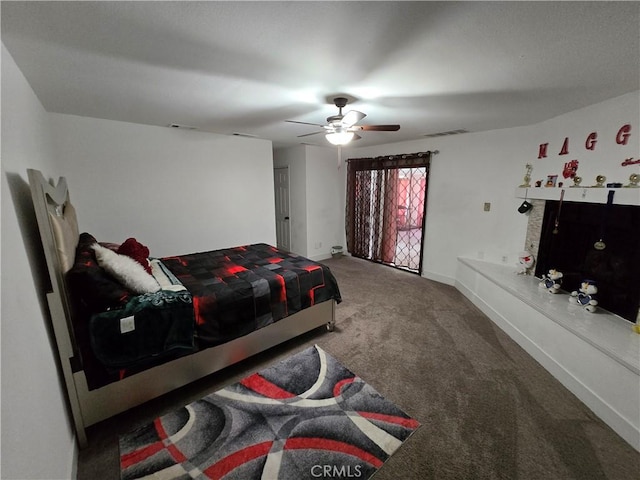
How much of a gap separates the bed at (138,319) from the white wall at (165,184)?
98 centimetres

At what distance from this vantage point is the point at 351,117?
6.94 ft

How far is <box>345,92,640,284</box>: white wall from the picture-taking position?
7.50 feet

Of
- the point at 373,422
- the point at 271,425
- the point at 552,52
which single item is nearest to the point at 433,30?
the point at 552,52

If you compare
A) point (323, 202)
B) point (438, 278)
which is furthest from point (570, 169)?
point (323, 202)

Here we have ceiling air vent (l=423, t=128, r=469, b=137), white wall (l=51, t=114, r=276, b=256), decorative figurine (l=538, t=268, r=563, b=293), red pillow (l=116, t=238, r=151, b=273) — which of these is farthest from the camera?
ceiling air vent (l=423, t=128, r=469, b=137)

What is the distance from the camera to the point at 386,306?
3410mm

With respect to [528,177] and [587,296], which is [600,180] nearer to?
[528,177]

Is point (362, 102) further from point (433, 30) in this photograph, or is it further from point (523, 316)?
point (523, 316)

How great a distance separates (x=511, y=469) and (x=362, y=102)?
269cm

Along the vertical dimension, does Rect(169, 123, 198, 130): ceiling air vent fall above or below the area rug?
above

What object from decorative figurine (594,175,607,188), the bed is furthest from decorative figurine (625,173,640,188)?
the bed

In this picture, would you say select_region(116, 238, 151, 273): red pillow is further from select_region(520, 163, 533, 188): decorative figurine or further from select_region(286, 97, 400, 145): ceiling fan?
select_region(520, 163, 533, 188): decorative figurine

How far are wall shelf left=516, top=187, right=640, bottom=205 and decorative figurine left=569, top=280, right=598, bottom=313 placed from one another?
728mm

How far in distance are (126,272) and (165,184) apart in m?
2.01
